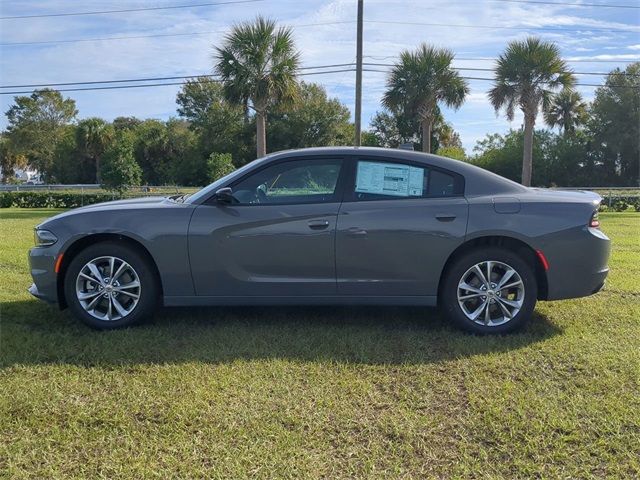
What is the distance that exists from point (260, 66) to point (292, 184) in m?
15.8

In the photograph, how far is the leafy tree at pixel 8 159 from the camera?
61978 millimetres

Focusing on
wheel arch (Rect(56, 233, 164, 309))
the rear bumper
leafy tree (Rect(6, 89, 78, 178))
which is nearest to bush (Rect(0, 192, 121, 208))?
wheel arch (Rect(56, 233, 164, 309))

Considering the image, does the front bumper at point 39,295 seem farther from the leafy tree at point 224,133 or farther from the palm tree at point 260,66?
the leafy tree at point 224,133

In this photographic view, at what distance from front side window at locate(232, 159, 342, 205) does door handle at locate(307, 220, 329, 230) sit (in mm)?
193

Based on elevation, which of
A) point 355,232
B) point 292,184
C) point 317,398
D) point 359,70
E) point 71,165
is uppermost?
point 359,70

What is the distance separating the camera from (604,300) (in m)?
5.69

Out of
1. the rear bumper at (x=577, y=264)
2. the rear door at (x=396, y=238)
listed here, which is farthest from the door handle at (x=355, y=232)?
the rear bumper at (x=577, y=264)

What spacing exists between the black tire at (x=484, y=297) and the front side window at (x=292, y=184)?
1.17 m

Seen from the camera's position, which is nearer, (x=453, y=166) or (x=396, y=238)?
(x=396, y=238)

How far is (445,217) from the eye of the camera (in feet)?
14.8

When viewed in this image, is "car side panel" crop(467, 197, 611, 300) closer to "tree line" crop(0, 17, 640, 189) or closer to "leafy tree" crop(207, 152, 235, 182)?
"tree line" crop(0, 17, 640, 189)

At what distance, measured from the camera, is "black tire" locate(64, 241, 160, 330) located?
458 centimetres

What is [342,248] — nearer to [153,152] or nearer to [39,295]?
[39,295]

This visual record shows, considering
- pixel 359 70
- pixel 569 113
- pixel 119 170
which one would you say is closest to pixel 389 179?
pixel 359 70
